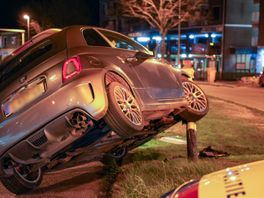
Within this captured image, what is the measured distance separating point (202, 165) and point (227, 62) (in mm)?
49347

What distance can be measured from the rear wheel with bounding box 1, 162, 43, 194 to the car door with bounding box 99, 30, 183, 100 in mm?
1625

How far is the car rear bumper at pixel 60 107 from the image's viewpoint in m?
5.27

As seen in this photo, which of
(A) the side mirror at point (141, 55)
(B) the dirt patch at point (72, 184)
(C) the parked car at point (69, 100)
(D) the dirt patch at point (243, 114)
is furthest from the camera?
(D) the dirt patch at point (243, 114)

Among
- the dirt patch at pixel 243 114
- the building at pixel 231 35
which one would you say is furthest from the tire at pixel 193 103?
the building at pixel 231 35

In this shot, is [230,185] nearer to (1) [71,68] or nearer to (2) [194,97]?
(1) [71,68]

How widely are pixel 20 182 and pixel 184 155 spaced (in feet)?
10.9

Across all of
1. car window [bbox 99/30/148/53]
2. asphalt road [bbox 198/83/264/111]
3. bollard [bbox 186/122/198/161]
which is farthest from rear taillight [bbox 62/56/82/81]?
asphalt road [bbox 198/83/264/111]

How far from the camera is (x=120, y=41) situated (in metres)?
6.96

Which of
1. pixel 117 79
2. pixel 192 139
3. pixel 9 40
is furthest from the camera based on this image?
pixel 9 40

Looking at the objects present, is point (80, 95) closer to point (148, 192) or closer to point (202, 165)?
point (148, 192)

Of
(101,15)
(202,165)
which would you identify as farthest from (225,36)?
(202,165)

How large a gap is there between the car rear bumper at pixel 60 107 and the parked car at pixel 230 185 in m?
2.06

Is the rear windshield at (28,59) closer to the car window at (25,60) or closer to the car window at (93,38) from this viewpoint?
the car window at (25,60)

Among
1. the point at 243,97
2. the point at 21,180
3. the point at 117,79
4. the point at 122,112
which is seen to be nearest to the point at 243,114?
the point at 243,97
